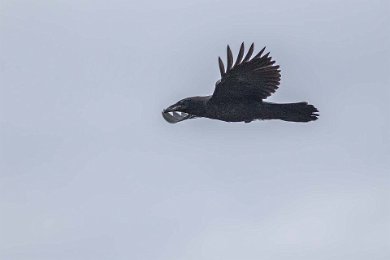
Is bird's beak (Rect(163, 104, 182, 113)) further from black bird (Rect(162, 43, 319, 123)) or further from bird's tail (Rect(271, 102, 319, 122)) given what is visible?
bird's tail (Rect(271, 102, 319, 122))

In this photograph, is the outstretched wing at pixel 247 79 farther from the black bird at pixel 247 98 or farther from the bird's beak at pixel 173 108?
the bird's beak at pixel 173 108

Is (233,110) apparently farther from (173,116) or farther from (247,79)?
(173,116)

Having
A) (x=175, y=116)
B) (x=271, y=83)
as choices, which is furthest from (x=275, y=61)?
(x=175, y=116)

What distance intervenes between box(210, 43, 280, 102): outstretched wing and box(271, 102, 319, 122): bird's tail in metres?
0.37

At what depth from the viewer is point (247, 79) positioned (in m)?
34.2

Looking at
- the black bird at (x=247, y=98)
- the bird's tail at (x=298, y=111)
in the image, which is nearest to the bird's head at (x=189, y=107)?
the black bird at (x=247, y=98)

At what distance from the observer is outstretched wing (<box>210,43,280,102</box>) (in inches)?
1328

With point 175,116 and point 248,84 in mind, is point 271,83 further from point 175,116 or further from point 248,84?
point 175,116

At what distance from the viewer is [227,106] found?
114 feet

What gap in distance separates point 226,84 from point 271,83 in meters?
0.83

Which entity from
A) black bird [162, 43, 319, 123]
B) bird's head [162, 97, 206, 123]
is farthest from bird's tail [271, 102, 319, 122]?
bird's head [162, 97, 206, 123]

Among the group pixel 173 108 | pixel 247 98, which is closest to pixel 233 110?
pixel 247 98

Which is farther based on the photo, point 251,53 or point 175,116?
point 175,116

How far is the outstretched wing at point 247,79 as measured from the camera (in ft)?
111
